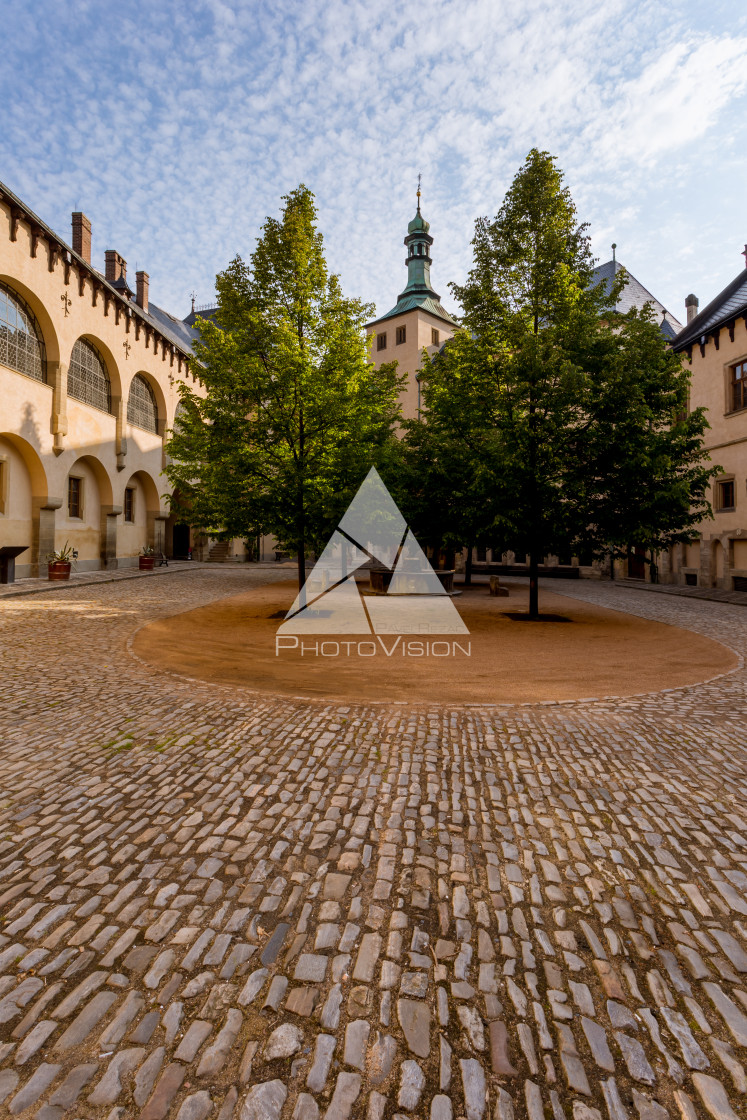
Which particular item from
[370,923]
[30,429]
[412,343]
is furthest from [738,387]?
[412,343]

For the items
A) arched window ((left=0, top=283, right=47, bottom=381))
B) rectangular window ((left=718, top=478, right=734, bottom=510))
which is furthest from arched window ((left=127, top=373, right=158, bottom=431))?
rectangular window ((left=718, top=478, right=734, bottom=510))

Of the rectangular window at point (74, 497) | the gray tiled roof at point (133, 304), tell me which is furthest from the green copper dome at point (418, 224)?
the rectangular window at point (74, 497)

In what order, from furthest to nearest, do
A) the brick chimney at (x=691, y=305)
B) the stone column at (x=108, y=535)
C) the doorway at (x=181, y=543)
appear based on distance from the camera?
the doorway at (x=181, y=543)
the brick chimney at (x=691, y=305)
the stone column at (x=108, y=535)

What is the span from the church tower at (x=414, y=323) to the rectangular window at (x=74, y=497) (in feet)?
87.1

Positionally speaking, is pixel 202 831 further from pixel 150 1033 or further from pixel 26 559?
pixel 26 559

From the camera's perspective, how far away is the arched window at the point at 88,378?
76.6ft

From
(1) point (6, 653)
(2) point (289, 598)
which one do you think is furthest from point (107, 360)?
(1) point (6, 653)

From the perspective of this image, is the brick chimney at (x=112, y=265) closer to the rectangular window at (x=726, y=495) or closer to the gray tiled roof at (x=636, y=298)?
the gray tiled roof at (x=636, y=298)

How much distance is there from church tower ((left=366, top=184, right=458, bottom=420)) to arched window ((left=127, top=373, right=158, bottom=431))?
20.2 meters

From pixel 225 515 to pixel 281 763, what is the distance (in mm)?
8731

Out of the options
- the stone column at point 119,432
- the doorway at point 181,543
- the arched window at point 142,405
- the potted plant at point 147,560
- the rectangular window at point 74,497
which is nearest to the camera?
the rectangular window at point 74,497

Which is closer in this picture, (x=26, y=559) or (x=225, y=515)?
(x=225, y=515)

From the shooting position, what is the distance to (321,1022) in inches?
83.5

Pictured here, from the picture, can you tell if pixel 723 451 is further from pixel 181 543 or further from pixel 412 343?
Result: pixel 181 543
